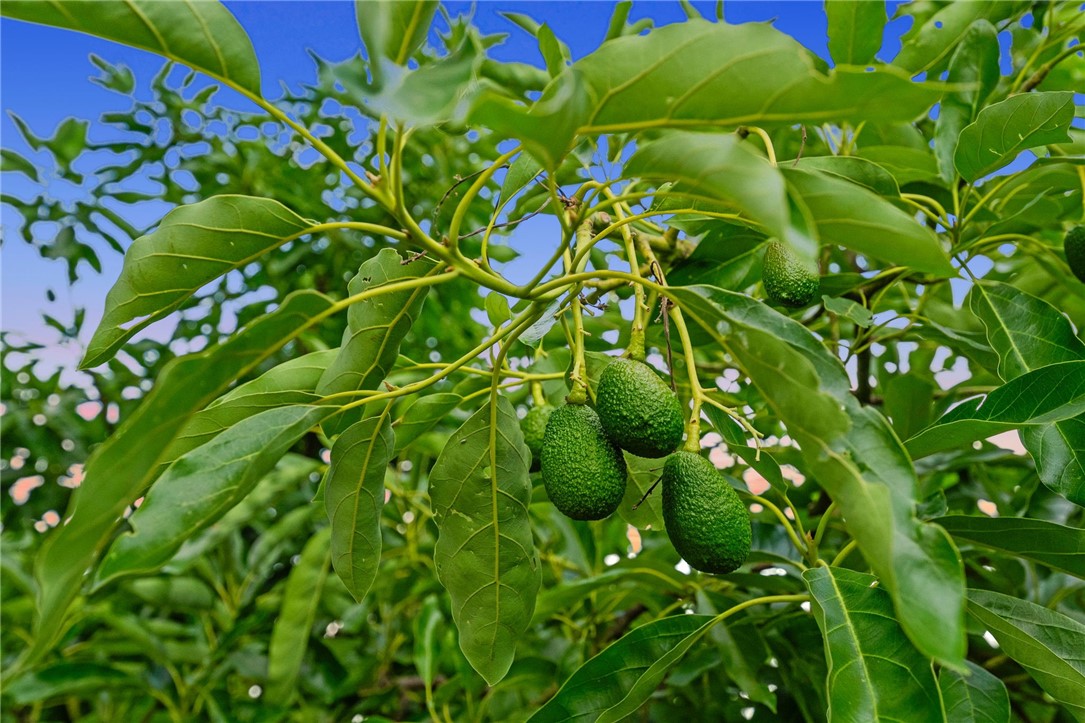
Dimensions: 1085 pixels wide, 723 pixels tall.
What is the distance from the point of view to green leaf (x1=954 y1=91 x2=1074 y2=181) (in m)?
0.94

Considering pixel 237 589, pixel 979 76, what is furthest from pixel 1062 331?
pixel 237 589

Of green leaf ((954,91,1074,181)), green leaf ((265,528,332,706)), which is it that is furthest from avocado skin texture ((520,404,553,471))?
green leaf ((265,528,332,706))

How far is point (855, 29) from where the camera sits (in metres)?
1.24

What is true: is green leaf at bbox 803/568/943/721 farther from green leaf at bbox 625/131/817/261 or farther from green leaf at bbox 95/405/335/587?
green leaf at bbox 95/405/335/587

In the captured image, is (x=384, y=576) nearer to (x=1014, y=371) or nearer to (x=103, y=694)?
(x=103, y=694)

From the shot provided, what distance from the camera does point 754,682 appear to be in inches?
47.0

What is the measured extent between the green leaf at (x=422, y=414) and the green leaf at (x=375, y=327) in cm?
15

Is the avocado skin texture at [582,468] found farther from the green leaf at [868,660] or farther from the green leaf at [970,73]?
the green leaf at [970,73]

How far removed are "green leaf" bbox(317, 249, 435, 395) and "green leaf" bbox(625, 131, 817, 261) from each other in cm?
37

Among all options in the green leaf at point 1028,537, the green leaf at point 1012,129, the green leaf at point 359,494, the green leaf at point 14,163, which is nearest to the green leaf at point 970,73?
the green leaf at point 1012,129

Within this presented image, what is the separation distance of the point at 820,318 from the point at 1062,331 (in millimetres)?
466

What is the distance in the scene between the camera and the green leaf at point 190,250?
78 centimetres

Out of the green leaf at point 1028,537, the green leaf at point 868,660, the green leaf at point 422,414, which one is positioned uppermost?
the green leaf at point 422,414

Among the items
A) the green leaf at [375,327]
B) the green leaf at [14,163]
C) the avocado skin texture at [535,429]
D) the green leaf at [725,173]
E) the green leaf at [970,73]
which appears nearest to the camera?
the green leaf at [725,173]
